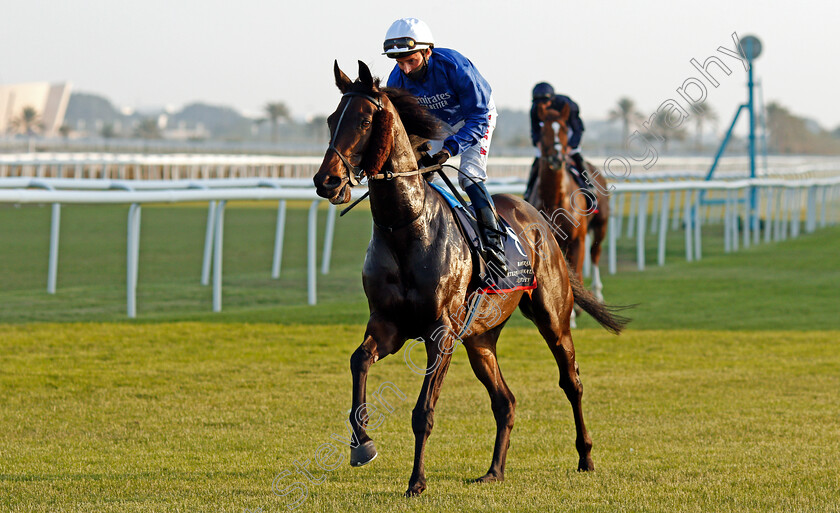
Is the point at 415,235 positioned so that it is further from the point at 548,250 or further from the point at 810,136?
the point at 810,136

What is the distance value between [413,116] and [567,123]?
5.51m

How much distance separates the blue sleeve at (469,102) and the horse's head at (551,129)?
4044 mm

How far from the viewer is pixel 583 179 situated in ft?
29.6

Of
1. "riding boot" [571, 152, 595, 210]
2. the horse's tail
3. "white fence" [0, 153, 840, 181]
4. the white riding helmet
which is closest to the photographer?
the white riding helmet

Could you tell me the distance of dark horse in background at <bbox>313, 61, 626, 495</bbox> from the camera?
372 cm

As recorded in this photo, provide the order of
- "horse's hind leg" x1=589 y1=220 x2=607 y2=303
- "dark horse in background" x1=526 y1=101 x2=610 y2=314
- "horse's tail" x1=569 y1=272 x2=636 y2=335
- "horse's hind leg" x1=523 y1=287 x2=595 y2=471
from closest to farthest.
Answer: "horse's hind leg" x1=523 y1=287 x2=595 y2=471 < "horse's tail" x1=569 y1=272 x2=636 y2=335 < "dark horse in background" x1=526 y1=101 x2=610 y2=314 < "horse's hind leg" x1=589 y1=220 x2=607 y2=303

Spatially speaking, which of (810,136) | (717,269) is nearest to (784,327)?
(717,269)

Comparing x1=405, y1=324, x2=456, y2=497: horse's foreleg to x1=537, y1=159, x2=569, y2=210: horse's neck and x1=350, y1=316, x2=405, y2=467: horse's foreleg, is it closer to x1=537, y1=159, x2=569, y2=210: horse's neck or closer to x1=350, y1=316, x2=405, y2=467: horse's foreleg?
x1=350, y1=316, x2=405, y2=467: horse's foreleg

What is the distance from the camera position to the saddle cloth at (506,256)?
4.32 m

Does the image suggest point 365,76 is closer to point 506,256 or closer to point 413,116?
point 413,116

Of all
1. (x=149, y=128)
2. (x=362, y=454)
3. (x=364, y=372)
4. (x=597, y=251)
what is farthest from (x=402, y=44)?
(x=149, y=128)

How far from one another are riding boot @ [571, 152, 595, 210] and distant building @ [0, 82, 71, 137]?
85.7 metres

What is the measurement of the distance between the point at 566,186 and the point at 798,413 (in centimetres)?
348

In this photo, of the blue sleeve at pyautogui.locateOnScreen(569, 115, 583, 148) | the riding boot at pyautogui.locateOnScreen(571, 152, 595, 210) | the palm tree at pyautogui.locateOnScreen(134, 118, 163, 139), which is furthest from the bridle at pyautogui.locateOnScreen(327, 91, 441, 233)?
the palm tree at pyautogui.locateOnScreen(134, 118, 163, 139)
